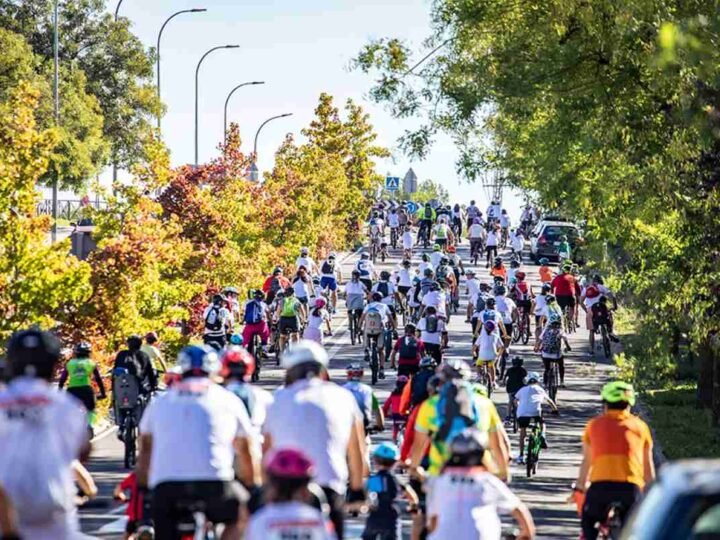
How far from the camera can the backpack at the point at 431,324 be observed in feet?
104

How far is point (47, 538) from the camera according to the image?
8.20 meters

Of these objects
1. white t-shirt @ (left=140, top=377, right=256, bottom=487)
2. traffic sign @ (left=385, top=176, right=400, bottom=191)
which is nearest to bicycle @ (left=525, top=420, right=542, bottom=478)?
white t-shirt @ (left=140, top=377, right=256, bottom=487)

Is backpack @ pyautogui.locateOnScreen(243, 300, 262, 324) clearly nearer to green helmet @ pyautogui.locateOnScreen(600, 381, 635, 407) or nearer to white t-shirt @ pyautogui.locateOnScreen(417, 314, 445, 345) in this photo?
white t-shirt @ pyautogui.locateOnScreen(417, 314, 445, 345)

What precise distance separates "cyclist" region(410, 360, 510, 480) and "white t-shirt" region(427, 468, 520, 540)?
7.42 ft

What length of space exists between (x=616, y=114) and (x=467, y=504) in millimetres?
15556

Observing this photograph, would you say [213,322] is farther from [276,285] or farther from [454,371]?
[454,371]

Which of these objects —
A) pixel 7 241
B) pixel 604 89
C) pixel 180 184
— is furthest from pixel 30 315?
pixel 180 184

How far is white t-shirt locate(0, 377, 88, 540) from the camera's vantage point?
26.9 feet

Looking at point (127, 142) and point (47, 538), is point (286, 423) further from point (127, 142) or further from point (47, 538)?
point (127, 142)

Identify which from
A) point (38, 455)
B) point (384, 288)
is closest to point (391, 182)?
point (384, 288)

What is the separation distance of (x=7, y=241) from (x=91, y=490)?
16.3 m

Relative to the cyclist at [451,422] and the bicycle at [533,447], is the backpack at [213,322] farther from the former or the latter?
Result: the cyclist at [451,422]

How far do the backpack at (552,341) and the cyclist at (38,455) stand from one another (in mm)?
21822

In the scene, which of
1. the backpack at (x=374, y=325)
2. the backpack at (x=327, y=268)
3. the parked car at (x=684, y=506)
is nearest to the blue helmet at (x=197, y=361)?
the parked car at (x=684, y=506)
